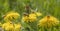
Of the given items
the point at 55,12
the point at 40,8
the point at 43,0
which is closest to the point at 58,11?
the point at 55,12

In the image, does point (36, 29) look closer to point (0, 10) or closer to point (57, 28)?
point (57, 28)

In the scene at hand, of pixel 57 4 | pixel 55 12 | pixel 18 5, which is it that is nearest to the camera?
Answer: pixel 55 12

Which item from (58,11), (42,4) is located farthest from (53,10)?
(42,4)

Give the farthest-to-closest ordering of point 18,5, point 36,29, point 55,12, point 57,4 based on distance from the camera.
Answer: point 18,5 → point 57,4 → point 55,12 → point 36,29

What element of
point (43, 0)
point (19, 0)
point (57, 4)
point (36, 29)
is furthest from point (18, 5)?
point (36, 29)

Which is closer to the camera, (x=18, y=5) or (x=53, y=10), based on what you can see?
(x=53, y=10)

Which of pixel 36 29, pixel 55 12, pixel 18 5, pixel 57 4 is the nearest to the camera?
pixel 36 29

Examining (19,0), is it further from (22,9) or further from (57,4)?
(57,4)

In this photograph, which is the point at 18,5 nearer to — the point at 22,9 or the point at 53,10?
the point at 22,9

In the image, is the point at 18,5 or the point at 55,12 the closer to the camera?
the point at 55,12
